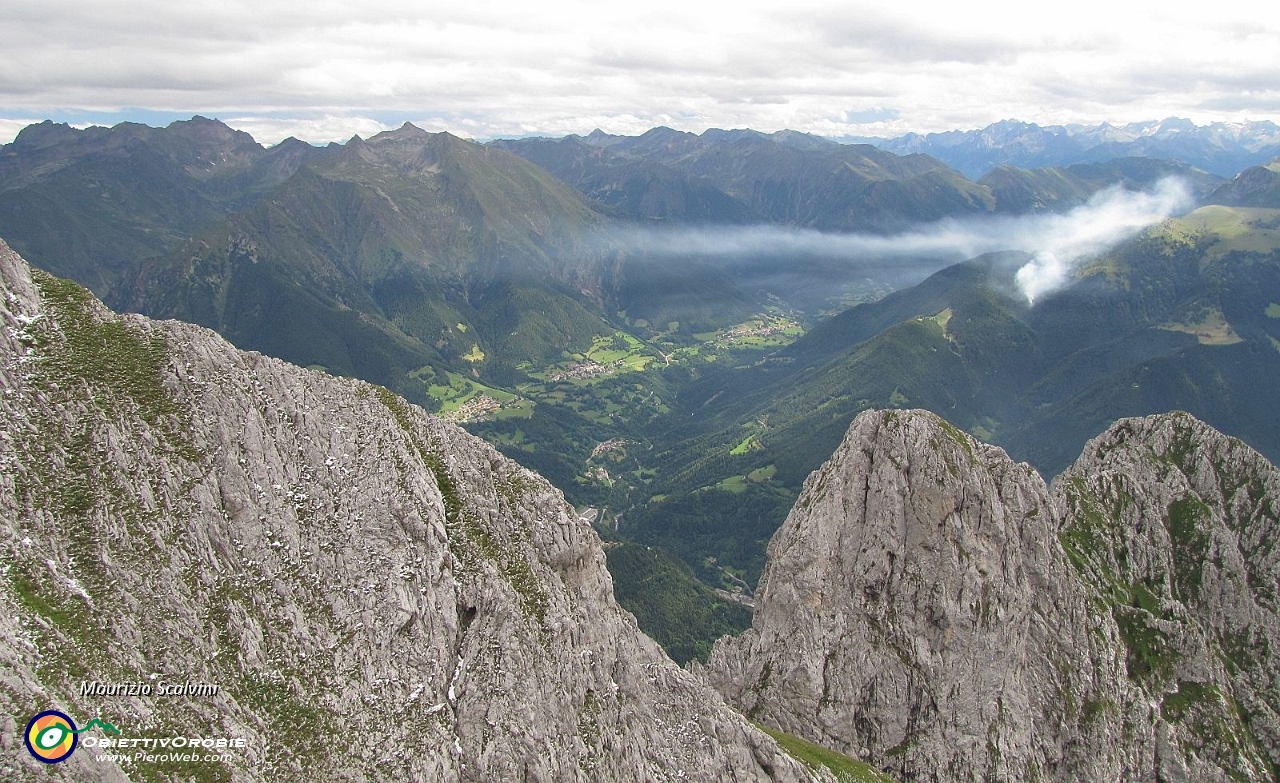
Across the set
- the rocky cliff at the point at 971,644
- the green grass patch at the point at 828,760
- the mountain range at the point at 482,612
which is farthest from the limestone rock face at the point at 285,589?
the rocky cliff at the point at 971,644

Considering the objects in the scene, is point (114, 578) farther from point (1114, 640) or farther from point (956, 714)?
point (1114, 640)

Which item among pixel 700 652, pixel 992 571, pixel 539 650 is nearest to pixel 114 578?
pixel 539 650

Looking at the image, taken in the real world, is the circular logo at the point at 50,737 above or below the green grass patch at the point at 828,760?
above

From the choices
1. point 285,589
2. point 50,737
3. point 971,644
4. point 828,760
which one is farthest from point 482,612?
point 971,644

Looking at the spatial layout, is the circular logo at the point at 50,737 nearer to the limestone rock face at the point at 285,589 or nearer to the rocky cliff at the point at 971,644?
the limestone rock face at the point at 285,589

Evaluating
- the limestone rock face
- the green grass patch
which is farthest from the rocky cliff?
the limestone rock face

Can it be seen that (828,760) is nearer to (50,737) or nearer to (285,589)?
(285,589)
